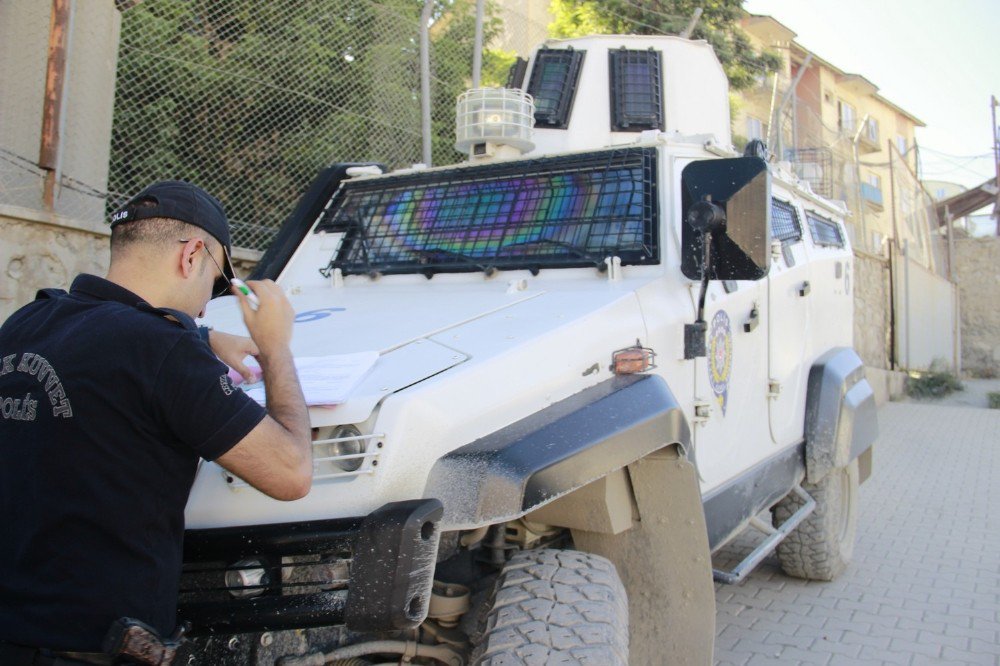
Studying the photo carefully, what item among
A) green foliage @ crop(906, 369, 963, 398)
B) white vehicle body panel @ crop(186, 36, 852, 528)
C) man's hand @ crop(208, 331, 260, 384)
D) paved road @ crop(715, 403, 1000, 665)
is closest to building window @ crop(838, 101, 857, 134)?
green foliage @ crop(906, 369, 963, 398)

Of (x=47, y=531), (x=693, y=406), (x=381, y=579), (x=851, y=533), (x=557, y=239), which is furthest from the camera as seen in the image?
(x=851, y=533)

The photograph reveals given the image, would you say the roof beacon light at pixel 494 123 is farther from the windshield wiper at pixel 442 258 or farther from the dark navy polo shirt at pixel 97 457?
the dark navy polo shirt at pixel 97 457

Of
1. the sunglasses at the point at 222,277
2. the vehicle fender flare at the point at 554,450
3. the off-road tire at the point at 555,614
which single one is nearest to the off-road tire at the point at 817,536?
the vehicle fender flare at the point at 554,450

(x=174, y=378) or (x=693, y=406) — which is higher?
(x=174, y=378)

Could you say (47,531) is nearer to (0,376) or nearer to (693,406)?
(0,376)

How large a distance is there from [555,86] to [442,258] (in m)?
1.77

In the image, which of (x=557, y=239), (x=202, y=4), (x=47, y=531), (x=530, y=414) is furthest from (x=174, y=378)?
(x=202, y=4)

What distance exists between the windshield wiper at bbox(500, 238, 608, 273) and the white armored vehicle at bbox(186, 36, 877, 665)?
11 millimetres

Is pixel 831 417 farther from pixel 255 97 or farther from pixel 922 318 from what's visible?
pixel 922 318

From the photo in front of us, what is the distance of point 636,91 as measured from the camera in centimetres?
480

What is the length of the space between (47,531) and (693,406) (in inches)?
82.8

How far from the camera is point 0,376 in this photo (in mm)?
1688

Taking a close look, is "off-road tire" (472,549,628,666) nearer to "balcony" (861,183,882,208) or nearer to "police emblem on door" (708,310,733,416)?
"police emblem on door" (708,310,733,416)

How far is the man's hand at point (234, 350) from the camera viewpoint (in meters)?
2.38
